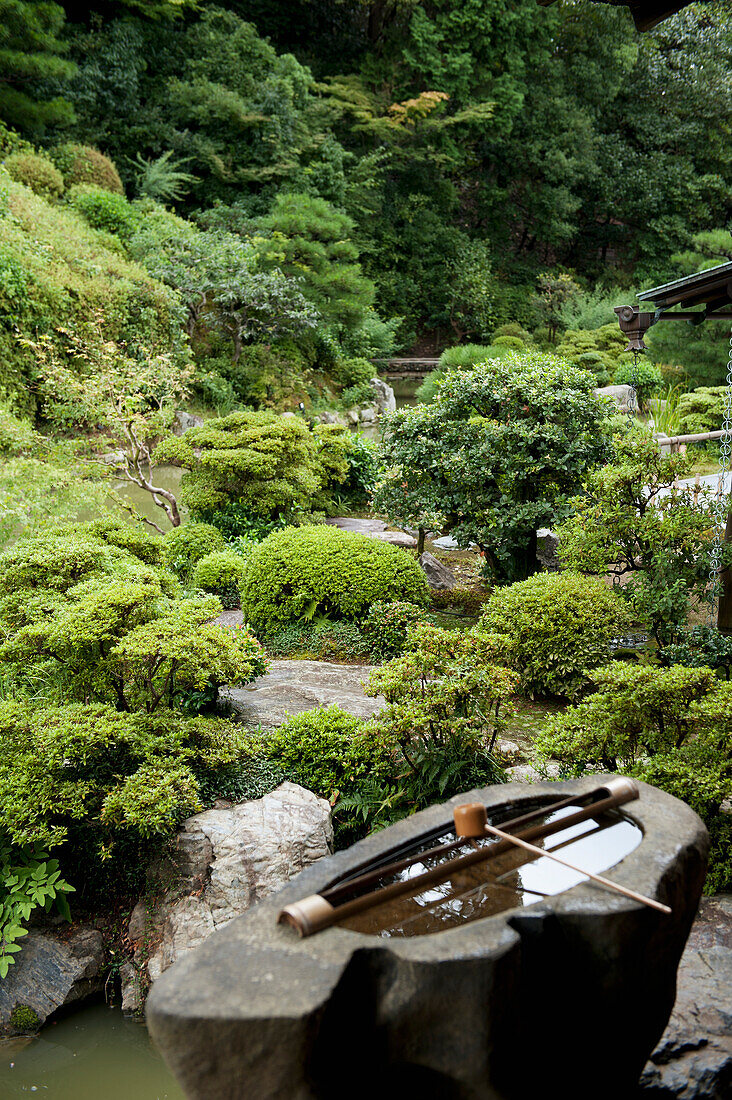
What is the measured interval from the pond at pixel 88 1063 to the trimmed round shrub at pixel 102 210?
14067mm

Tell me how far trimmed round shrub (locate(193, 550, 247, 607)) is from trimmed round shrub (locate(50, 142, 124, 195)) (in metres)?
11.6

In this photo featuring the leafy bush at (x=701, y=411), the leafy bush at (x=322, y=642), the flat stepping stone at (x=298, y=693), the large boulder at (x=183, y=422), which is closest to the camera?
the flat stepping stone at (x=298, y=693)

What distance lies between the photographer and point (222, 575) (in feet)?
23.7

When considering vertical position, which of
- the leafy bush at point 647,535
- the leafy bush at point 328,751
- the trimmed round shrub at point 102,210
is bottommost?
the leafy bush at point 328,751

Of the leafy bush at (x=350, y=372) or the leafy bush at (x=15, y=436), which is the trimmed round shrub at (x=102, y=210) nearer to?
the leafy bush at (x=350, y=372)

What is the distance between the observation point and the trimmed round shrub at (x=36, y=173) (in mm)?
14008

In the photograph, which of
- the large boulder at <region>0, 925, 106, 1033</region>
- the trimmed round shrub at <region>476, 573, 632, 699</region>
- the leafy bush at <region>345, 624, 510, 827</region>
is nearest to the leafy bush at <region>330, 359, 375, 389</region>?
the trimmed round shrub at <region>476, 573, 632, 699</region>

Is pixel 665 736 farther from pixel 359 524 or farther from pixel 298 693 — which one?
pixel 359 524

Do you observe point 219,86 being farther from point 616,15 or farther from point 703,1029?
point 703,1029

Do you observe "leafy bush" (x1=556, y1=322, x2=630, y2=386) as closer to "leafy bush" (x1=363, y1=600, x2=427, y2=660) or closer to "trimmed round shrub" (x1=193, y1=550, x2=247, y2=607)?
"trimmed round shrub" (x1=193, y1=550, x2=247, y2=607)

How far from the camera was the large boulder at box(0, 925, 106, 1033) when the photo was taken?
368 cm

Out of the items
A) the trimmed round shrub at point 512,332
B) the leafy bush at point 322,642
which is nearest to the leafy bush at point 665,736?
the leafy bush at point 322,642

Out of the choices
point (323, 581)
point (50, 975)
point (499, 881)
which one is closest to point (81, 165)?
point (323, 581)

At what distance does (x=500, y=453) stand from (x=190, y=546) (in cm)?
337
